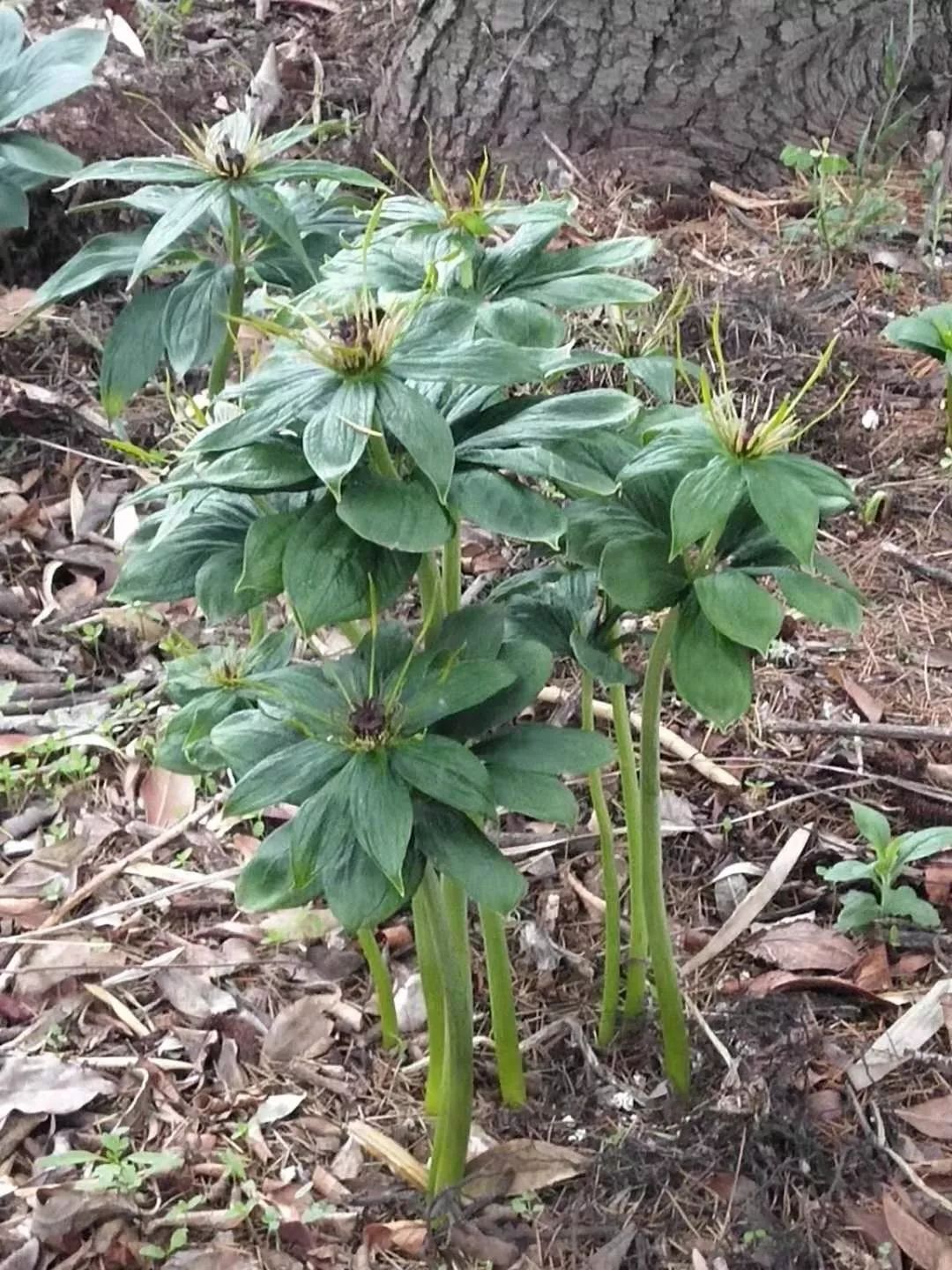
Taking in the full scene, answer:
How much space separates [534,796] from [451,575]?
196 mm

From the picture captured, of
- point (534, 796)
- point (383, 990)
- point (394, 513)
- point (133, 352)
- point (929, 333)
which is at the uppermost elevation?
point (394, 513)

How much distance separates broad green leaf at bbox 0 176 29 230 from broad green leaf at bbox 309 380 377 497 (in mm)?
1018

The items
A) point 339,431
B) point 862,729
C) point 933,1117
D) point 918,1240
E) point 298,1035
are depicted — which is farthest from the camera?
point 862,729

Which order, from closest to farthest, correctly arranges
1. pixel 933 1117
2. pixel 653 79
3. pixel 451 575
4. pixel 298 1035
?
pixel 451 575 < pixel 933 1117 < pixel 298 1035 < pixel 653 79

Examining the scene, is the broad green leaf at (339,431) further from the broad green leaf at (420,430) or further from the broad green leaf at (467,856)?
the broad green leaf at (467,856)

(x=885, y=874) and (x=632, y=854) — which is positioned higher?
(x=632, y=854)

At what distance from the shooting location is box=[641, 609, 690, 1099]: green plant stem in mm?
1079

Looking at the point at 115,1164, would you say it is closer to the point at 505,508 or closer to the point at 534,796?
the point at 534,796

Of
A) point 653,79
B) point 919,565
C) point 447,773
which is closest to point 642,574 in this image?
→ point 447,773

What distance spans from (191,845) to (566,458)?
88 centimetres

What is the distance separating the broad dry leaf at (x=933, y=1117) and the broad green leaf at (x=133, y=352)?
0.98 meters

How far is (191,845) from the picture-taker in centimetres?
162

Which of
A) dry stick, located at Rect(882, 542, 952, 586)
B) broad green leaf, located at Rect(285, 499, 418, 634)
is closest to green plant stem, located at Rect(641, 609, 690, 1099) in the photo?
broad green leaf, located at Rect(285, 499, 418, 634)

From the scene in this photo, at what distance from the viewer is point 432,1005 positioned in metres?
1.21
